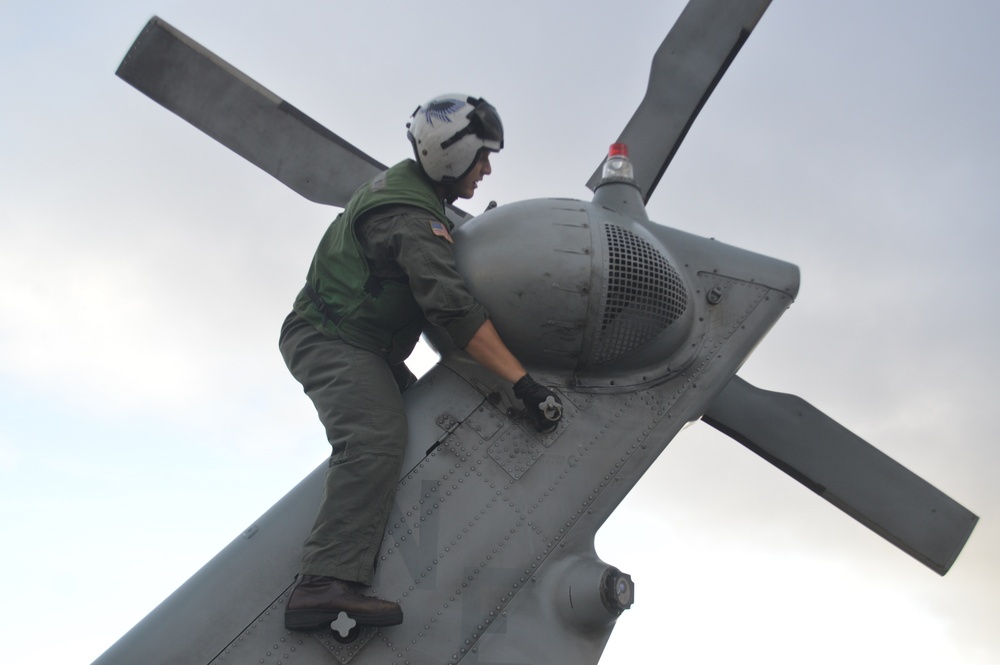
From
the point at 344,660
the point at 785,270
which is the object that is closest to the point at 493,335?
the point at 344,660

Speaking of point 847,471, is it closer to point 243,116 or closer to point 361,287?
point 361,287

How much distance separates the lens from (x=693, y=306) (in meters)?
4.27

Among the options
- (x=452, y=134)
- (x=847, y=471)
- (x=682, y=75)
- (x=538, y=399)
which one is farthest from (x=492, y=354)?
(x=682, y=75)

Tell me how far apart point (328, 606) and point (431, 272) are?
1.38 metres

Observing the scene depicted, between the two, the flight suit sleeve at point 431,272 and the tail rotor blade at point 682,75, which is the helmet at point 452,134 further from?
the tail rotor blade at point 682,75

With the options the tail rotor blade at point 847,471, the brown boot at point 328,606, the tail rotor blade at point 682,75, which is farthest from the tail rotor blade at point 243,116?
the tail rotor blade at point 847,471

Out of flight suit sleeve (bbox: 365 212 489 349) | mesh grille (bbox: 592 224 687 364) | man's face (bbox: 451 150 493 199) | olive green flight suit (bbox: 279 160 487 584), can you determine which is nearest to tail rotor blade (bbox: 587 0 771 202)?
mesh grille (bbox: 592 224 687 364)

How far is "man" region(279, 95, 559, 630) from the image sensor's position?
3189 mm

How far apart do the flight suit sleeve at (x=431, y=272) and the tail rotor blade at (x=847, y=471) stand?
195cm

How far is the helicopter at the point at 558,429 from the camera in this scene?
3279 millimetres

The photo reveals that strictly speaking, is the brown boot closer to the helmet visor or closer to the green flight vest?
the green flight vest

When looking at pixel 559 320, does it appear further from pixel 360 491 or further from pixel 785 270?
pixel 785 270

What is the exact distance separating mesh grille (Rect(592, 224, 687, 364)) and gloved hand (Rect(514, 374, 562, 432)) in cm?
45

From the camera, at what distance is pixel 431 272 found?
349 centimetres
